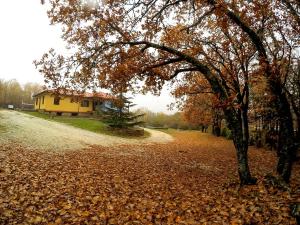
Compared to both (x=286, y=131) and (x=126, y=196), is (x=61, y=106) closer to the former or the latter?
(x=126, y=196)

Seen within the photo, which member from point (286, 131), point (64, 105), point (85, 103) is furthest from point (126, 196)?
point (85, 103)

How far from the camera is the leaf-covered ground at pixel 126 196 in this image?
640 cm

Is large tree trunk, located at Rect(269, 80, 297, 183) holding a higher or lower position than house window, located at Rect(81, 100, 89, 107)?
lower

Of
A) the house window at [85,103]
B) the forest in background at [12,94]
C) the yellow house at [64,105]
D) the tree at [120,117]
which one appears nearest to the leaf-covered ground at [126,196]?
the tree at [120,117]

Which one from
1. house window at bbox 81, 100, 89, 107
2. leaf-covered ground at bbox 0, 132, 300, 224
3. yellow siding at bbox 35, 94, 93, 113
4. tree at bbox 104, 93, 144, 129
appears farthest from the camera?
house window at bbox 81, 100, 89, 107

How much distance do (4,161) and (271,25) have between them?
1386cm

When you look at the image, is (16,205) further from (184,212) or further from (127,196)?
(184,212)

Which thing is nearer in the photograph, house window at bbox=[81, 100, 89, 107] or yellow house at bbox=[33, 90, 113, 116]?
yellow house at bbox=[33, 90, 113, 116]

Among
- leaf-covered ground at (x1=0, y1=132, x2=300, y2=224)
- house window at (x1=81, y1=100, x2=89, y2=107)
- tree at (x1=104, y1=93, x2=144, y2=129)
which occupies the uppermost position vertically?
house window at (x1=81, y1=100, x2=89, y2=107)

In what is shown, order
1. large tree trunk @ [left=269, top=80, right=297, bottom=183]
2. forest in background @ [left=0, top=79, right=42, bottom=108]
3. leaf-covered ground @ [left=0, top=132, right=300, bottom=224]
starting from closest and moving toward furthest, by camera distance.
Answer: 1. leaf-covered ground @ [left=0, top=132, right=300, bottom=224]
2. large tree trunk @ [left=269, top=80, right=297, bottom=183]
3. forest in background @ [left=0, top=79, right=42, bottom=108]

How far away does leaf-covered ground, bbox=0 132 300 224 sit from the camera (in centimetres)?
640

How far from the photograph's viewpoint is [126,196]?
325 inches

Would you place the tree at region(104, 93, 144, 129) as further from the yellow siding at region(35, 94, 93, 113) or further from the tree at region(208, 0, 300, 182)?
the tree at region(208, 0, 300, 182)

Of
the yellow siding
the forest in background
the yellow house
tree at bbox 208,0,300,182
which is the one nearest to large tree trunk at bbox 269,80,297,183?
tree at bbox 208,0,300,182
